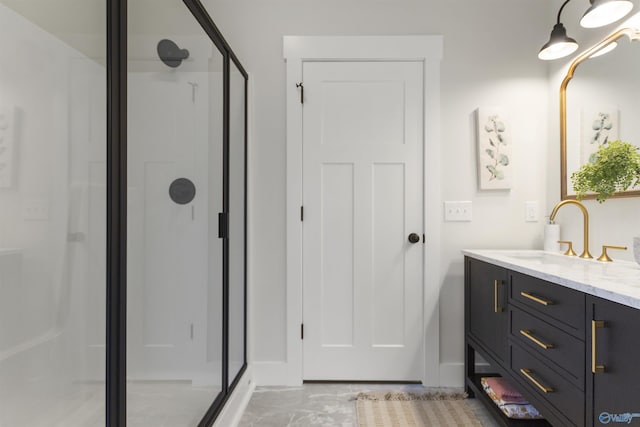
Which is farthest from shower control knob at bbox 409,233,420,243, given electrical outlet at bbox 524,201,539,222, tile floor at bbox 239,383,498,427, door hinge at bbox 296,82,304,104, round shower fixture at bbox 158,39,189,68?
round shower fixture at bbox 158,39,189,68

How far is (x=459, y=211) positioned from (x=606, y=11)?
1.19 m

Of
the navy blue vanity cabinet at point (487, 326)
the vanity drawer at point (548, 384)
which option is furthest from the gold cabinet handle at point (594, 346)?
the navy blue vanity cabinet at point (487, 326)

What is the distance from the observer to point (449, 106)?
7.61ft

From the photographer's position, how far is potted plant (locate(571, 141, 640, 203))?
1540 mm

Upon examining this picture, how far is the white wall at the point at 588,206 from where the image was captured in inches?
65.3

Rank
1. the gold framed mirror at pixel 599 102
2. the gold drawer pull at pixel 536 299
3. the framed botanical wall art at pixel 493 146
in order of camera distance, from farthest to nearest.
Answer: the framed botanical wall art at pixel 493 146 → the gold framed mirror at pixel 599 102 → the gold drawer pull at pixel 536 299

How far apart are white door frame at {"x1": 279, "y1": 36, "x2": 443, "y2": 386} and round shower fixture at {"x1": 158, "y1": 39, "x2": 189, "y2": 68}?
1053 mm

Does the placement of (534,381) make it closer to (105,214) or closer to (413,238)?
(413,238)

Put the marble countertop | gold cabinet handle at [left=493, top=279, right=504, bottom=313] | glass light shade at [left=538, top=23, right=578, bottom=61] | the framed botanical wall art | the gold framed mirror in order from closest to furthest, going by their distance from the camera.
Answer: the marble countertop < the gold framed mirror < gold cabinet handle at [left=493, top=279, right=504, bottom=313] < glass light shade at [left=538, top=23, right=578, bottom=61] < the framed botanical wall art

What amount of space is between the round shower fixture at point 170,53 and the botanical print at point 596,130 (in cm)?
196

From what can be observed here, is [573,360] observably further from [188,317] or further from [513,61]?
[513,61]

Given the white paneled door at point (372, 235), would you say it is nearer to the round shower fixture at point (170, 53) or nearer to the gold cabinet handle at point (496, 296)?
the gold cabinet handle at point (496, 296)

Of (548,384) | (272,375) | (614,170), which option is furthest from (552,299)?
(272,375)

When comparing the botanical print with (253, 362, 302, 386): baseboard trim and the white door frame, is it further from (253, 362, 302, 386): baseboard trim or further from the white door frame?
(253, 362, 302, 386): baseboard trim
